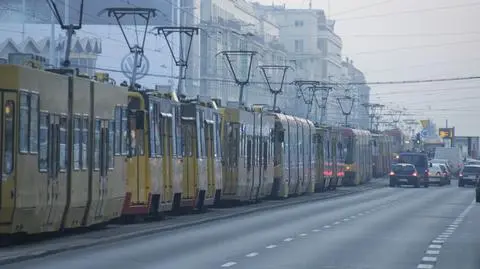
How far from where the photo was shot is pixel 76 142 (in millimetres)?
26000

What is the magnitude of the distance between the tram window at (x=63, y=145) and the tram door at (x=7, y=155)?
9.10 ft

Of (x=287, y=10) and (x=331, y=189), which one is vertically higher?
(x=287, y=10)

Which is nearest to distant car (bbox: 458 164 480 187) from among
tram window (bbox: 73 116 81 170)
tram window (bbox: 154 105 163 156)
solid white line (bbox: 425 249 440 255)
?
tram window (bbox: 154 105 163 156)

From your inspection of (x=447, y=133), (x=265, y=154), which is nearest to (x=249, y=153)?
(x=265, y=154)

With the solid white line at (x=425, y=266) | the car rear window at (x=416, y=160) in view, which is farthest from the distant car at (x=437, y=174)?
the solid white line at (x=425, y=266)

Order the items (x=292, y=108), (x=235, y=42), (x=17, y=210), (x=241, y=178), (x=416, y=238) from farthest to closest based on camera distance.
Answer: (x=292, y=108) → (x=235, y=42) → (x=241, y=178) → (x=416, y=238) → (x=17, y=210)

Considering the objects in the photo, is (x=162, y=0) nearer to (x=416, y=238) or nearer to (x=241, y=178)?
(x=241, y=178)

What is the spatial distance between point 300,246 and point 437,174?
65909mm

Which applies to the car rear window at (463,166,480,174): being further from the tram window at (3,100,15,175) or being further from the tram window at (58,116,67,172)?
the tram window at (3,100,15,175)

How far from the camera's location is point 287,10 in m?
166

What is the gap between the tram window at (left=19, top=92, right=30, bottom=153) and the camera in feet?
73.6

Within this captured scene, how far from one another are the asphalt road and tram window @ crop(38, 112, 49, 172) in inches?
68.3

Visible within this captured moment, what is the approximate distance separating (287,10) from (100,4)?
71416 mm

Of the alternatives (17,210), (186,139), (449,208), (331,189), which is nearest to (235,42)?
(331,189)
